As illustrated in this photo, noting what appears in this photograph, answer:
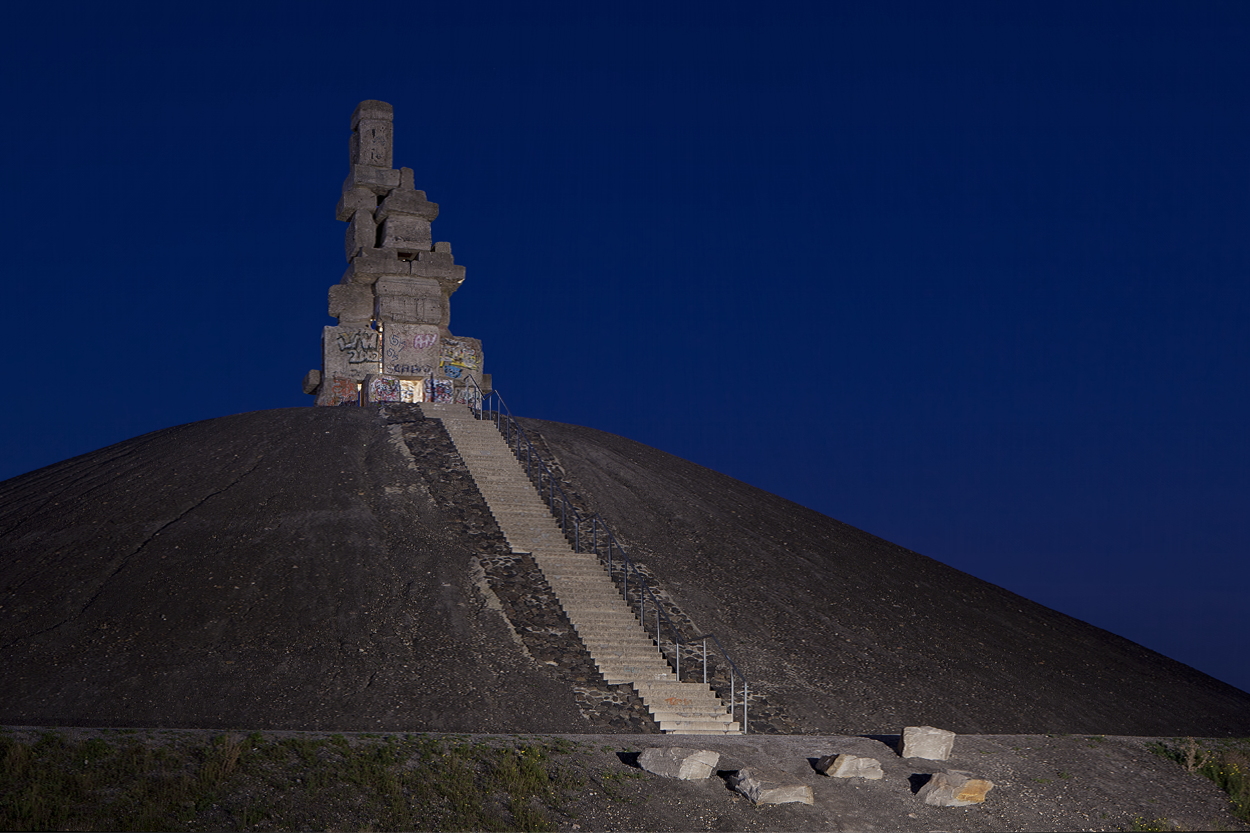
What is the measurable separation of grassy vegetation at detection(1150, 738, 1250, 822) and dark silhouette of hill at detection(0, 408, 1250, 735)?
12.6 ft

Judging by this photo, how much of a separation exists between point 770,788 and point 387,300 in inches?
1126

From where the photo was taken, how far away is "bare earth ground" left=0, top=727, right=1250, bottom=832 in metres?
14.4

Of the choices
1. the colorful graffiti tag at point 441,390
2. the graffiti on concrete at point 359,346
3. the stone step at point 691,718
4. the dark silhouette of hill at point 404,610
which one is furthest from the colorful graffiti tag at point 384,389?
the stone step at point 691,718

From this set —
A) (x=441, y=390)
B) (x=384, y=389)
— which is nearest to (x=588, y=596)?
(x=384, y=389)

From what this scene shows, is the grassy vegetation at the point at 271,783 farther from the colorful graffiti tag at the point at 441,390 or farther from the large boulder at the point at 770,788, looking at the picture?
the colorful graffiti tag at the point at 441,390

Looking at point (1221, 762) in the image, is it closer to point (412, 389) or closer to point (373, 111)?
point (412, 389)

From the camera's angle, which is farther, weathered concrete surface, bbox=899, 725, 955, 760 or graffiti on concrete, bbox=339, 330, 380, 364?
graffiti on concrete, bbox=339, 330, 380, 364

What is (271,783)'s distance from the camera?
14398 mm

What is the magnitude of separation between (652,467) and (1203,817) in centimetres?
2063

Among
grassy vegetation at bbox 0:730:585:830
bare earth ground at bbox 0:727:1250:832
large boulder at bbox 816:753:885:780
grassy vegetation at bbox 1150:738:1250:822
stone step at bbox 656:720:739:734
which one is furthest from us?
stone step at bbox 656:720:739:734

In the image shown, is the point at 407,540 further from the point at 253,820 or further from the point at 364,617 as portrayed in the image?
the point at 253,820

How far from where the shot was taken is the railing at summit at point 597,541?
2244 cm

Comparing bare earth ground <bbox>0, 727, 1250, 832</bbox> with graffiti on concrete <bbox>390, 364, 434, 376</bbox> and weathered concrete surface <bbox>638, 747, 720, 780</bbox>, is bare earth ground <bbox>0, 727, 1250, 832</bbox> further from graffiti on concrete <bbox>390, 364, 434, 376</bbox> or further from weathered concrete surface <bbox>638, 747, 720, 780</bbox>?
graffiti on concrete <bbox>390, 364, 434, 376</bbox>

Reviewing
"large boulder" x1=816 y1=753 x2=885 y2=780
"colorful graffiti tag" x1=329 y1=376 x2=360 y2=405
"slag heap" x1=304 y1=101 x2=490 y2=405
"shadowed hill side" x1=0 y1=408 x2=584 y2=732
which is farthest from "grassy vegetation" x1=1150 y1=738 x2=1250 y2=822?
"colorful graffiti tag" x1=329 y1=376 x2=360 y2=405
